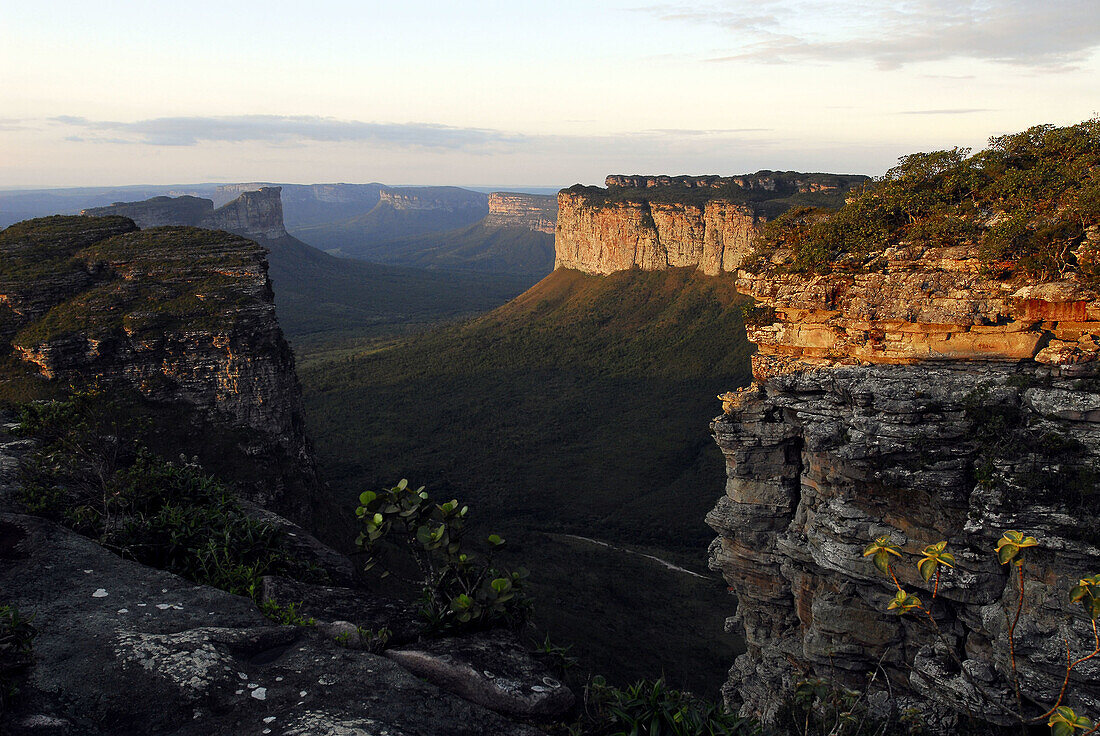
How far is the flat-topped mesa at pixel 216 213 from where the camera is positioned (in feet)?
473

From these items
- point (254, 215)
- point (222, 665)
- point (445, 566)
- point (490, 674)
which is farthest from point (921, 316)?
point (254, 215)

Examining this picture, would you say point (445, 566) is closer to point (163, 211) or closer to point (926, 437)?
point (926, 437)

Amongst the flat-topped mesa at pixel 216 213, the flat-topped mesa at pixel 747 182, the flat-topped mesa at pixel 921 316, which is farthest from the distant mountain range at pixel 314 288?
the flat-topped mesa at pixel 921 316

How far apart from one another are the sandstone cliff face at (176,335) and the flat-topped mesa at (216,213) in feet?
382

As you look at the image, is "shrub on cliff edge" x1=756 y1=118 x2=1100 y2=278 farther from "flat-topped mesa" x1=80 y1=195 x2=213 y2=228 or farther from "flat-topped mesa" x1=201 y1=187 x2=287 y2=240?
"flat-topped mesa" x1=201 y1=187 x2=287 y2=240

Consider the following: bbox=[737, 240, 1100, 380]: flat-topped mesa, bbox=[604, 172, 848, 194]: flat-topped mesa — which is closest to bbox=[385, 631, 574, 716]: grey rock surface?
bbox=[737, 240, 1100, 380]: flat-topped mesa

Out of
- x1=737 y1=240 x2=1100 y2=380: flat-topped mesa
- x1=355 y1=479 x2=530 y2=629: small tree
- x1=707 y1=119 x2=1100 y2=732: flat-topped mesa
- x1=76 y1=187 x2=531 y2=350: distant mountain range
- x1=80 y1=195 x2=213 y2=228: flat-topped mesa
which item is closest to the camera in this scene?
x1=355 y1=479 x2=530 y2=629: small tree

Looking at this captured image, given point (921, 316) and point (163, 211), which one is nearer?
point (921, 316)

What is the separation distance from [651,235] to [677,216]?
6148 millimetres

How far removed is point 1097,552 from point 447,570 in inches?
513

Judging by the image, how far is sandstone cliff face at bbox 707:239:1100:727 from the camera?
14383 mm

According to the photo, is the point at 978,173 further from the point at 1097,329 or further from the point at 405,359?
the point at 405,359

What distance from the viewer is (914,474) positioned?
1608 cm

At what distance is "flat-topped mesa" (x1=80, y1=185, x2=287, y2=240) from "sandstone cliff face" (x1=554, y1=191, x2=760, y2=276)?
75008mm
